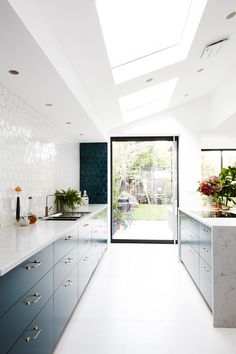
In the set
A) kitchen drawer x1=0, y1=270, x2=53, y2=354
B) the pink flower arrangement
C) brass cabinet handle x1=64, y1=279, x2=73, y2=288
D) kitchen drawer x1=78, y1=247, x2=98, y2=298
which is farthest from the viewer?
the pink flower arrangement

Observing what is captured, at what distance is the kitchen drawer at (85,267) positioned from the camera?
270cm

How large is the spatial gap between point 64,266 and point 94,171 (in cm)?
339

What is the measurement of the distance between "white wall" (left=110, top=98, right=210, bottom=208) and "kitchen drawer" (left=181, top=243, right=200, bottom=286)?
171cm

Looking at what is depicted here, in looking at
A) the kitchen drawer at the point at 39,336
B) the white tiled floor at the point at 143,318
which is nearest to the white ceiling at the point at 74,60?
the kitchen drawer at the point at 39,336

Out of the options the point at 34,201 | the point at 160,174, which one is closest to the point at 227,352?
the point at 34,201

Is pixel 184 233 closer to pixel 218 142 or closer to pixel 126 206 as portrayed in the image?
pixel 126 206

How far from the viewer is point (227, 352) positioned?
1937 millimetres

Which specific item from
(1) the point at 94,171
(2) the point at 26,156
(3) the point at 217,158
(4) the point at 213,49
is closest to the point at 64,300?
(2) the point at 26,156

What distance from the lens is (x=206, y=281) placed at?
2.57 meters

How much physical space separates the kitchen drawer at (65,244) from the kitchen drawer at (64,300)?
23 centimetres

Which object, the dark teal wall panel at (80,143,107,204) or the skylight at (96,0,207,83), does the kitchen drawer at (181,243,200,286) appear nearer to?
the dark teal wall panel at (80,143,107,204)

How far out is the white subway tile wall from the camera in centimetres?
234

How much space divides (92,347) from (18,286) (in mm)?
1058

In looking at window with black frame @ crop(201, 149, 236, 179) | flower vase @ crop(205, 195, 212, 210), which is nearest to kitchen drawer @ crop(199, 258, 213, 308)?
flower vase @ crop(205, 195, 212, 210)
